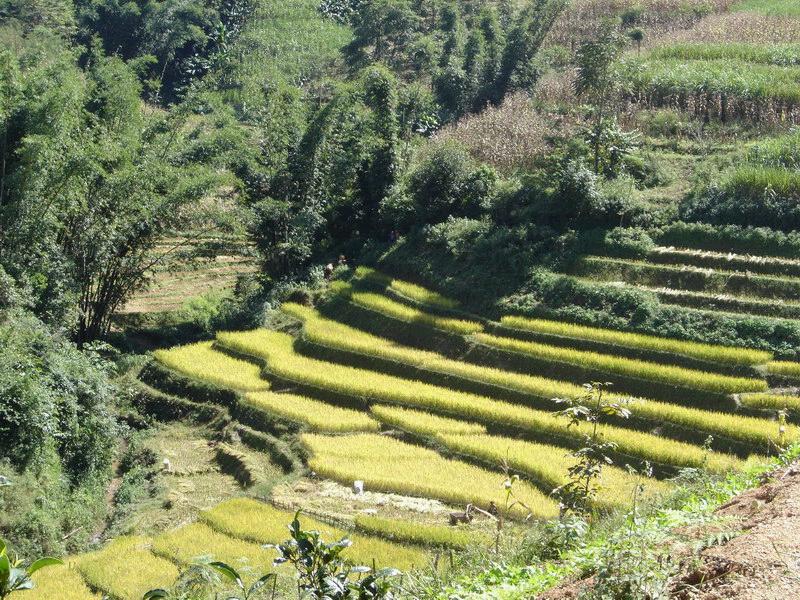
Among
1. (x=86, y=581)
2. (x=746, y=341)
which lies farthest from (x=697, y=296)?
(x=86, y=581)

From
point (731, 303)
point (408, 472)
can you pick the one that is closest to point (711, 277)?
point (731, 303)

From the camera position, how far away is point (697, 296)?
59.7ft

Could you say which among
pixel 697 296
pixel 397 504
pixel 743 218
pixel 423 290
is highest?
pixel 743 218

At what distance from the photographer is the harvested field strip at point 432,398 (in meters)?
14.6

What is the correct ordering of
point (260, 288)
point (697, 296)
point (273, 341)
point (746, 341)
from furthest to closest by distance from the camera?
point (260, 288), point (273, 341), point (697, 296), point (746, 341)

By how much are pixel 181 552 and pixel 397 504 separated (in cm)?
317

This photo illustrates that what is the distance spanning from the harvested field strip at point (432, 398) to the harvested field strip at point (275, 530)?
3.07 metres

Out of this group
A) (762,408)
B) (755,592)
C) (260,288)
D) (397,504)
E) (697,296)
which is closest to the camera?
(755,592)

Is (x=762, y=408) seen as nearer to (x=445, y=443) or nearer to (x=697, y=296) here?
(x=697, y=296)

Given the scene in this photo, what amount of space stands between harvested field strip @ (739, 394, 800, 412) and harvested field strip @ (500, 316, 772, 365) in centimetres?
93

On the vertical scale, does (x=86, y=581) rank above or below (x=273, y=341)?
below

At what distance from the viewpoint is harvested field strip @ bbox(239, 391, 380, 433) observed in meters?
17.3

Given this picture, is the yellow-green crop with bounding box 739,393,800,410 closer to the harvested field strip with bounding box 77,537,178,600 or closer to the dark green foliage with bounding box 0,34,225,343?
the harvested field strip with bounding box 77,537,178,600

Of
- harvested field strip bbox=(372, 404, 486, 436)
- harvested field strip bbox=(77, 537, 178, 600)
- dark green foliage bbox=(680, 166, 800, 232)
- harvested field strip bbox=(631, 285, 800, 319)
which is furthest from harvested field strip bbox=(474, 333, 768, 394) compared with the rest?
harvested field strip bbox=(77, 537, 178, 600)
